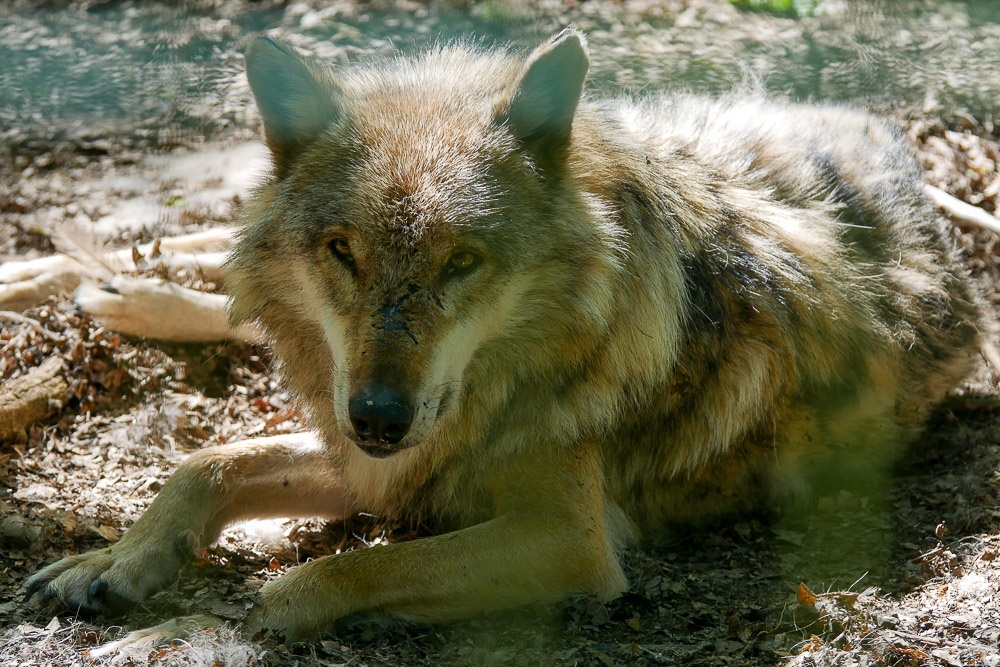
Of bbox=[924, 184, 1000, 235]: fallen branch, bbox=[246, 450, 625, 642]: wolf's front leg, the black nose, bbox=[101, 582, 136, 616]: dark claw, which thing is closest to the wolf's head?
the black nose

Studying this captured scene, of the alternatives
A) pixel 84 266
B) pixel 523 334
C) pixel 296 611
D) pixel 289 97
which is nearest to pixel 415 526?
pixel 296 611

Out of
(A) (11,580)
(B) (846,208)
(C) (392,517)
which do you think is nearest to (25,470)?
(A) (11,580)

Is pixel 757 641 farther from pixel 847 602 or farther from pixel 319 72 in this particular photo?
pixel 319 72

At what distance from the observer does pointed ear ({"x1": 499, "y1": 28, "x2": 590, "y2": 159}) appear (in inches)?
132

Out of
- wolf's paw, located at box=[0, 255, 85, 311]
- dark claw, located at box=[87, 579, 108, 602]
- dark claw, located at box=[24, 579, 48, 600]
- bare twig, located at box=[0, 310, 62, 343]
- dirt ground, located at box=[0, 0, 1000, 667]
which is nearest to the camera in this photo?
dirt ground, located at box=[0, 0, 1000, 667]

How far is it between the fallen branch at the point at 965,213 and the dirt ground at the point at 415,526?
0.13m

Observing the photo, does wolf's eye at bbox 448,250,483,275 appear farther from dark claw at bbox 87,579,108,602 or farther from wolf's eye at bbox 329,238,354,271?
dark claw at bbox 87,579,108,602

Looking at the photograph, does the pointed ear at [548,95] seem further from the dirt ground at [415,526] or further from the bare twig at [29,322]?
the bare twig at [29,322]

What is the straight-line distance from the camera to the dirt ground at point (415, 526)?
3.33 m

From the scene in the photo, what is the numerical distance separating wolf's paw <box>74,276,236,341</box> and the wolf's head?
1.83m

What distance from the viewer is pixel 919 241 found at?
15.3ft

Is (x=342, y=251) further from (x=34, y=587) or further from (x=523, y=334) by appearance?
(x=34, y=587)

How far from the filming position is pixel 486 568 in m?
3.51

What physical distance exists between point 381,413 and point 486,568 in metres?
0.91
